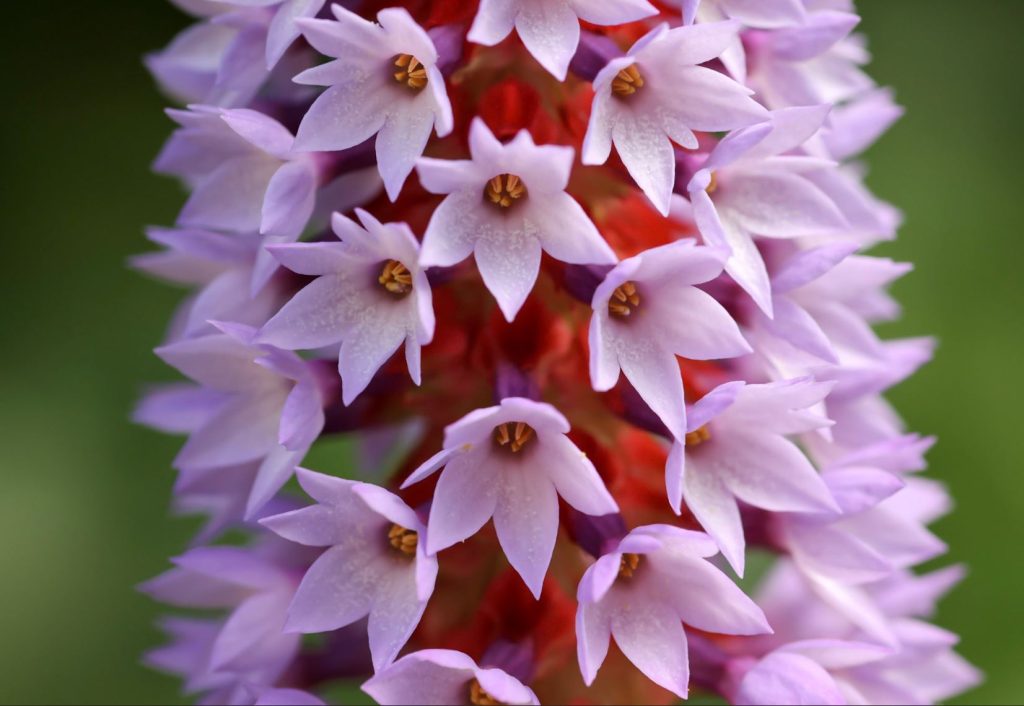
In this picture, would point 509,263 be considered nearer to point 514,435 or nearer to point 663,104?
point 514,435

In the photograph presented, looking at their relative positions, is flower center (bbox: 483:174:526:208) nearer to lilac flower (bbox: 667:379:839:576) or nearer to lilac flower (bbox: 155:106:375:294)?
lilac flower (bbox: 155:106:375:294)

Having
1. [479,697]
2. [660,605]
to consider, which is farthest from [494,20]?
[479,697]

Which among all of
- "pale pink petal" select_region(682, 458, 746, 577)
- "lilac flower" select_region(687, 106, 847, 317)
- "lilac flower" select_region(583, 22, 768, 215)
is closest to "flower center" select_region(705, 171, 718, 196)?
"lilac flower" select_region(687, 106, 847, 317)

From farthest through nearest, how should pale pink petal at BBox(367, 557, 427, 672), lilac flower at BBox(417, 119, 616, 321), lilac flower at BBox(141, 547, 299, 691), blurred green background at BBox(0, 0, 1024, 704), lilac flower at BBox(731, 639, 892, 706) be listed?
blurred green background at BBox(0, 0, 1024, 704), lilac flower at BBox(141, 547, 299, 691), lilac flower at BBox(731, 639, 892, 706), pale pink petal at BBox(367, 557, 427, 672), lilac flower at BBox(417, 119, 616, 321)

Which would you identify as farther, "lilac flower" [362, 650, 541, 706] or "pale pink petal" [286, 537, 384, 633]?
"pale pink petal" [286, 537, 384, 633]

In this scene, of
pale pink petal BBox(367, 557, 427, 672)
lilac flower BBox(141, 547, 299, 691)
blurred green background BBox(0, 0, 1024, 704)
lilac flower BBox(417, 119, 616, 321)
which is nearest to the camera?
lilac flower BBox(417, 119, 616, 321)

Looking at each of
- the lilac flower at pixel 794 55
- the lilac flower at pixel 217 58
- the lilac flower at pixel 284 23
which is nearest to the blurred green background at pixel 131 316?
the lilac flower at pixel 217 58

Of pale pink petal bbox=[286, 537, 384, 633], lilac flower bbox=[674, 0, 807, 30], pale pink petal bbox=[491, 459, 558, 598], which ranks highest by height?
lilac flower bbox=[674, 0, 807, 30]
